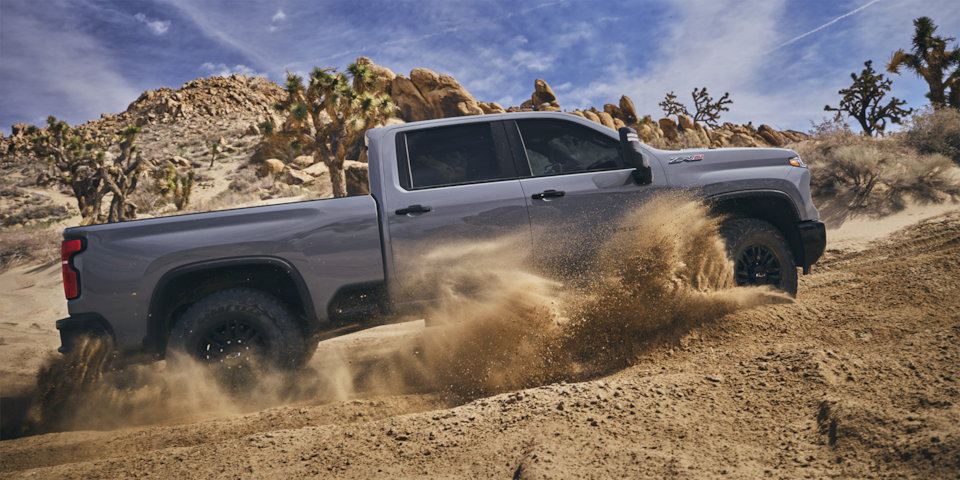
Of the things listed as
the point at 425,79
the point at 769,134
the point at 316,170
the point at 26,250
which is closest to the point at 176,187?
the point at 316,170

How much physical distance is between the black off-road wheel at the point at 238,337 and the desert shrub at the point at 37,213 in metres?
28.5

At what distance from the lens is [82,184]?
2006cm

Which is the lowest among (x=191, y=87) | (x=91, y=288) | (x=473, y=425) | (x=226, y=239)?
(x=473, y=425)

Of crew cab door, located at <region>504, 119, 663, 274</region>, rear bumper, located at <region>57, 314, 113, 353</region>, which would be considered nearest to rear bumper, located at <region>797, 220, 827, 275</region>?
crew cab door, located at <region>504, 119, 663, 274</region>

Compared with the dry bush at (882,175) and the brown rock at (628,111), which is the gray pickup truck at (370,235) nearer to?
the dry bush at (882,175)

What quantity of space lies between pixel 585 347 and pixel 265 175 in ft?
117

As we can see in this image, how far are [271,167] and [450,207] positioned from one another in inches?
1392

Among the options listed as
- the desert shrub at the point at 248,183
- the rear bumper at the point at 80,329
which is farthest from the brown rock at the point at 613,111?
the rear bumper at the point at 80,329

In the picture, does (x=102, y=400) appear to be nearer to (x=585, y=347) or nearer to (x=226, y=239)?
(x=226, y=239)

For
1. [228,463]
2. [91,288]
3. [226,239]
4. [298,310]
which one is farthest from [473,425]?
[91,288]

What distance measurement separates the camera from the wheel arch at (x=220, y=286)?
2.93 metres

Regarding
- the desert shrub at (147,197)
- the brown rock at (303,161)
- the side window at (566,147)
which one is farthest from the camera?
the brown rock at (303,161)

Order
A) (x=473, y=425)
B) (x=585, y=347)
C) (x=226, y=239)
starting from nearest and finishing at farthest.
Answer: (x=473, y=425)
(x=226, y=239)
(x=585, y=347)

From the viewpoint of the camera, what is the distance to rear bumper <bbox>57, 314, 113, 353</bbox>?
2.80 metres
